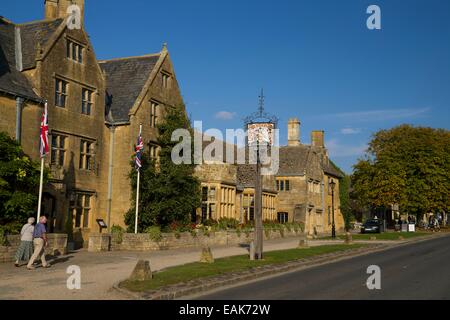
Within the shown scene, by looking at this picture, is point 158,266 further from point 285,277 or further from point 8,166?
point 8,166

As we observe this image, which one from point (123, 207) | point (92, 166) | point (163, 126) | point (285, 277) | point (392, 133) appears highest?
point (392, 133)

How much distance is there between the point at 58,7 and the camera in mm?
33375

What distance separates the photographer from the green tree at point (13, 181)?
853 inches

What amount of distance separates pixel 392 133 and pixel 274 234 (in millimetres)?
34146

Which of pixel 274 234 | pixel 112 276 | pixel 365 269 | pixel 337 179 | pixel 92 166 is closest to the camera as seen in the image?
pixel 112 276

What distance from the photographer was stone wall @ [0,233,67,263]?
2000 cm

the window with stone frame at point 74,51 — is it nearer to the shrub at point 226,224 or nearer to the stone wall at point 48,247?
the stone wall at point 48,247

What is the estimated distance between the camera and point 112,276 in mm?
16266

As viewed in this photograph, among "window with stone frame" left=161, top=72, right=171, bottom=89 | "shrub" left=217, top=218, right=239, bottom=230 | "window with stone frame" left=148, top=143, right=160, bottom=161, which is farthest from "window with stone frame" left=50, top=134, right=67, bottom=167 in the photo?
"shrub" left=217, top=218, right=239, bottom=230

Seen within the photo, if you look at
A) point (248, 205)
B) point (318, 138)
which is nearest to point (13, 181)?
point (248, 205)

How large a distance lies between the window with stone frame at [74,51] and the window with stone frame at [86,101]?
183 centimetres

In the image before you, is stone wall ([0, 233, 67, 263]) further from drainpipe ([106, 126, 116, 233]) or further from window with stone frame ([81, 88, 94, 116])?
window with stone frame ([81, 88, 94, 116])

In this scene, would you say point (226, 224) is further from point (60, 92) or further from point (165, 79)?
point (60, 92)

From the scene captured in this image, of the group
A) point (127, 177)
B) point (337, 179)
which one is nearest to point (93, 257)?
point (127, 177)
